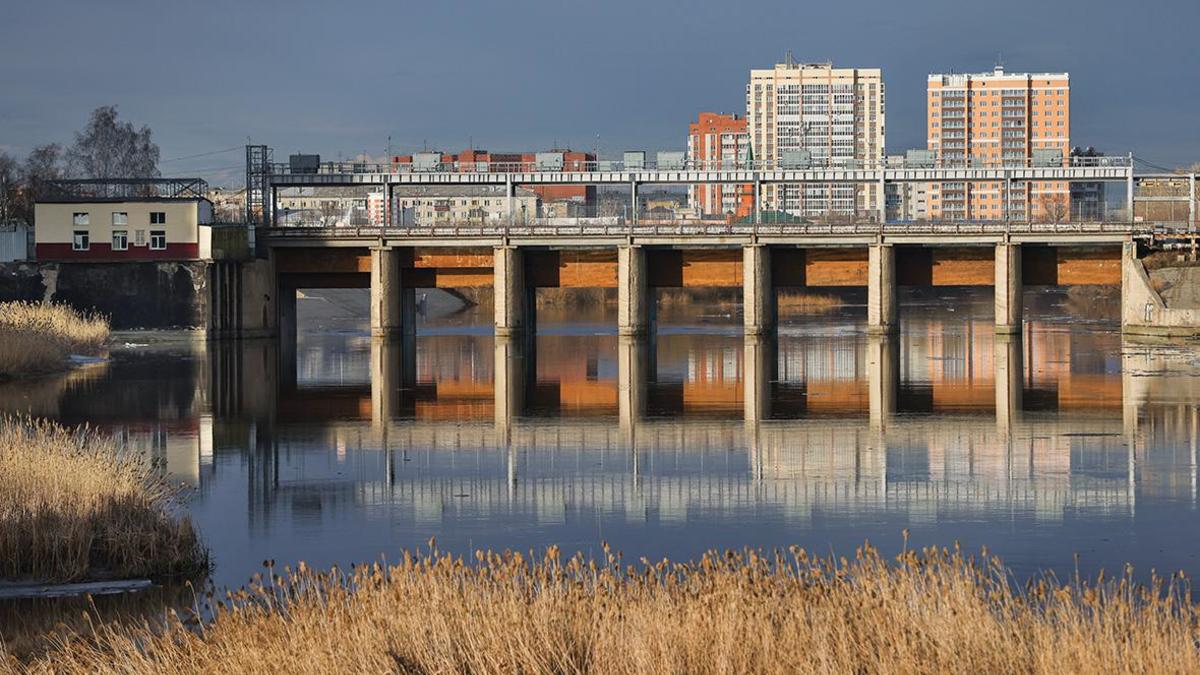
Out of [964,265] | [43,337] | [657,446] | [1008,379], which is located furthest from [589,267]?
[657,446]

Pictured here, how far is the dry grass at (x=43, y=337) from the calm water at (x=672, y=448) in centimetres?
195

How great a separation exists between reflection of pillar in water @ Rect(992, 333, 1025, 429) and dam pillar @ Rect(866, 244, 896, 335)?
224 inches

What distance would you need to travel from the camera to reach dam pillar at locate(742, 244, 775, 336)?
8300 centimetres

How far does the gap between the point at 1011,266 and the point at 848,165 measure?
16613 millimetres

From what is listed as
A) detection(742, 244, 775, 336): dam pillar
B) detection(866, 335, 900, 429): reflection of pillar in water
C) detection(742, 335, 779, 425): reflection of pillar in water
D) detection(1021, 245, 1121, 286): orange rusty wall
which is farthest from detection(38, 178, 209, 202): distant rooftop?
detection(1021, 245, 1121, 286): orange rusty wall

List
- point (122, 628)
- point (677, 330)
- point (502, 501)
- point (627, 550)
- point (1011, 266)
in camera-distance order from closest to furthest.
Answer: point (122, 628) < point (627, 550) < point (502, 501) < point (1011, 266) < point (677, 330)

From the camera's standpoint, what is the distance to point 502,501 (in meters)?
27.8

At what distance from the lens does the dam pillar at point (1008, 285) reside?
265 feet

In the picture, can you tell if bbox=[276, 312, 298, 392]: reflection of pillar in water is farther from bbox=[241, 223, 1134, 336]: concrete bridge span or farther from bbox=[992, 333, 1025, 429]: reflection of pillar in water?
bbox=[992, 333, 1025, 429]: reflection of pillar in water

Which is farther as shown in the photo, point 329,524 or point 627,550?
point 329,524

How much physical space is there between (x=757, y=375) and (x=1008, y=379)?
29.4 ft

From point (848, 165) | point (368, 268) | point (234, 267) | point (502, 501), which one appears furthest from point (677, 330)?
point (502, 501)

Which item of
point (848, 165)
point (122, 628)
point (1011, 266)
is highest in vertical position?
point (848, 165)

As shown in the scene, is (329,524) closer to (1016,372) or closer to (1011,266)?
(1016,372)
